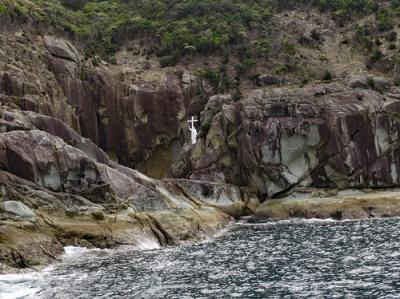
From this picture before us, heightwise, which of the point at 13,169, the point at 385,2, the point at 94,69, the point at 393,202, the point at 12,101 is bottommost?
the point at 393,202

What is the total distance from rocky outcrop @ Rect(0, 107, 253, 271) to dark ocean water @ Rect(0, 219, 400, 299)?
245 centimetres

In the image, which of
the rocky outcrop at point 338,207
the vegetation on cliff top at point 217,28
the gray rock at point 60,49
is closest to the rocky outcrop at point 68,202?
the rocky outcrop at point 338,207

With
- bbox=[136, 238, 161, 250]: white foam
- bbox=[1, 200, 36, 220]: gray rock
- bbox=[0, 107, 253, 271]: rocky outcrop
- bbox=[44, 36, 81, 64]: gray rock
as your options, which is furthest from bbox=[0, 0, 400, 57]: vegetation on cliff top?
bbox=[136, 238, 161, 250]: white foam

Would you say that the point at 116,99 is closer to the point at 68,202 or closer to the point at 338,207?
the point at 338,207

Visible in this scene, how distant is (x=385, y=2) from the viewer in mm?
103562

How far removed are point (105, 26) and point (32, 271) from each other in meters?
83.3

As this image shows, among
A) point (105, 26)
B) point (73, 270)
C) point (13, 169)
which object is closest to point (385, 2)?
point (105, 26)

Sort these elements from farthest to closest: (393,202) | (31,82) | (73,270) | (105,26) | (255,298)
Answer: (105,26) < (31,82) < (393,202) < (73,270) < (255,298)

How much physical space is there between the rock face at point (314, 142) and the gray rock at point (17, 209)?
32.0 metres

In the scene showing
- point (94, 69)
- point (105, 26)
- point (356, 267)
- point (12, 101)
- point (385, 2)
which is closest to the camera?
point (356, 267)

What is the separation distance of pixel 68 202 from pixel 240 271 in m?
19.1

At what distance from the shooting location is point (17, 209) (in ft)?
130

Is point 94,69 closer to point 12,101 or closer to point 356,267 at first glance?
point 12,101

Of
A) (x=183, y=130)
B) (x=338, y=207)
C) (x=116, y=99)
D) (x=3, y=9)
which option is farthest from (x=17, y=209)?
(x=183, y=130)
